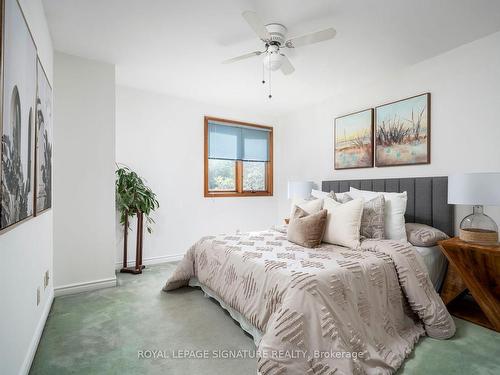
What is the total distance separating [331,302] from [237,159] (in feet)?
11.3

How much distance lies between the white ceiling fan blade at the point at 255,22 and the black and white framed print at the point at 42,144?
1533 millimetres

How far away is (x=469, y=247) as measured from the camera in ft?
7.06

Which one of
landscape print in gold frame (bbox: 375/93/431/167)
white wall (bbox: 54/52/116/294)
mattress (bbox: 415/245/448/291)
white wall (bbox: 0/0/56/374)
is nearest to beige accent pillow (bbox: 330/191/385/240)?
mattress (bbox: 415/245/448/291)

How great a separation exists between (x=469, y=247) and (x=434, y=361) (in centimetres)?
96

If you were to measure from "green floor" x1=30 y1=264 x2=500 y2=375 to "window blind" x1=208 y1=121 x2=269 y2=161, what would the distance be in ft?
8.40

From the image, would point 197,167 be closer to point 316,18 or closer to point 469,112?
point 316,18

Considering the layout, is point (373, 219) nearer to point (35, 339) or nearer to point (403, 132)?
point (403, 132)

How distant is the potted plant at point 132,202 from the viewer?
11.2 ft

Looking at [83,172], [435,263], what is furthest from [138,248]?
[435,263]

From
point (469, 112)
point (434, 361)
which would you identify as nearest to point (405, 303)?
point (434, 361)

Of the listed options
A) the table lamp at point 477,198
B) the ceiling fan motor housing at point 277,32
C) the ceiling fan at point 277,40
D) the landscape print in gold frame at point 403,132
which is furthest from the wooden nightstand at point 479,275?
the ceiling fan motor housing at point 277,32

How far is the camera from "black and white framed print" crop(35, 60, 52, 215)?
6.31ft

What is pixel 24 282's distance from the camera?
1628mm

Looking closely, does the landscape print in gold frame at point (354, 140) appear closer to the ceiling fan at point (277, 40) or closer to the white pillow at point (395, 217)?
the white pillow at point (395, 217)
